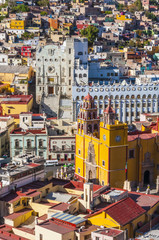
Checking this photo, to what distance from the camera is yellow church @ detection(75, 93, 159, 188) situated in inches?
2196

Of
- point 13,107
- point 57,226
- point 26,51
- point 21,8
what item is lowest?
point 57,226

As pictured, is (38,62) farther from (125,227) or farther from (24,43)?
(125,227)

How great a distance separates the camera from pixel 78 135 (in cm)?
6047

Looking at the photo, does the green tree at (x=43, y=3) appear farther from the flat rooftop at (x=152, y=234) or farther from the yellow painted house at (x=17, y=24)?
the flat rooftop at (x=152, y=234)

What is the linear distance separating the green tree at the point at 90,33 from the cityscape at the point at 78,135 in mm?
294

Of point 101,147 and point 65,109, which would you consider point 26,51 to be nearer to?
point 65,109

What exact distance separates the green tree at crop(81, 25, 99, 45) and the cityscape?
0.29m

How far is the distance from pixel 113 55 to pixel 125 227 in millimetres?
75427

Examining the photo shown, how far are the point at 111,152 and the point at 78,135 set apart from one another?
6.11 m

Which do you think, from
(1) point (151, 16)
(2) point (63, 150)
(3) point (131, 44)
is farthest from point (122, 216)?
(1) point (151, 16)

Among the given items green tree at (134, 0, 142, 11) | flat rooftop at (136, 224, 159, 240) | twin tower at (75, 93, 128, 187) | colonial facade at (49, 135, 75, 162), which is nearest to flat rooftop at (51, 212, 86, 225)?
flat rooftop at (136, 224, 159, 240)

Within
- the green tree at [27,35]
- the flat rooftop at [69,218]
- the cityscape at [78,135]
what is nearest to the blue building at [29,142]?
the cityscape at [78,135]

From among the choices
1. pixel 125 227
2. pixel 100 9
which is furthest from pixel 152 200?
pixel 100 9

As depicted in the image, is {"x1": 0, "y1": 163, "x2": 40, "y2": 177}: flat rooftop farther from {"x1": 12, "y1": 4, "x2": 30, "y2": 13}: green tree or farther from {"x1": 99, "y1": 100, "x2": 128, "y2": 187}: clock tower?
{"x1": 12, "y1": 4, "x2": 30, "y2": 13}: green tree
